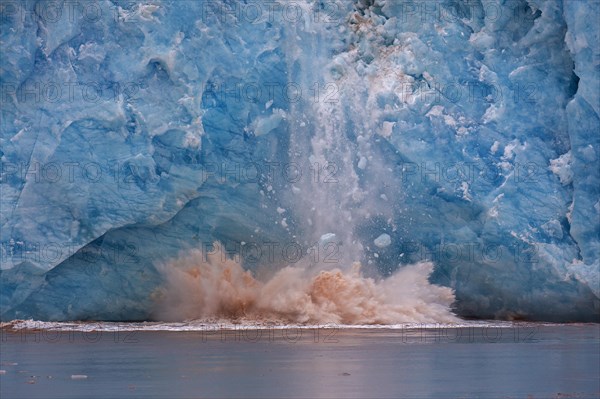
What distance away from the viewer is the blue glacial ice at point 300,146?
619 inches

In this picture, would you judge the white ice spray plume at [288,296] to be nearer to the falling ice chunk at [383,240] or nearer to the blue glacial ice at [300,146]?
the blue glacial ice at [300,146]

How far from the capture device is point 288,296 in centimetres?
1616

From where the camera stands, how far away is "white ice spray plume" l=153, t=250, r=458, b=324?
16.2 m

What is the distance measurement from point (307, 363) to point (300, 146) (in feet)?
18.9

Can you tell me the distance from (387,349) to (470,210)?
424 cm

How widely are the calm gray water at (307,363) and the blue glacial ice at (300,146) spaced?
1.40 m

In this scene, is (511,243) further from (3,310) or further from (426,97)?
(3,310)

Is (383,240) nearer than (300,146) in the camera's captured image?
Yes

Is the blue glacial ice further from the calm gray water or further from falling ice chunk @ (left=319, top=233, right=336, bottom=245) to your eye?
the calm gray water

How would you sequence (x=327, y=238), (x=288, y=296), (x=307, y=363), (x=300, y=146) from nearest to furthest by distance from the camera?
1. (x=307, y=363)
2. (x=288, y=296)
3. (x=327, y=238)
4. (x=300, y=146)

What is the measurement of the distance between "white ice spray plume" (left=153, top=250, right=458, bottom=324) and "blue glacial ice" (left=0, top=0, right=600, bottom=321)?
24 centimetres

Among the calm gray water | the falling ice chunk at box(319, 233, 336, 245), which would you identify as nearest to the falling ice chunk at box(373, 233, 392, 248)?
the falling ice chunk at box(319, 233, 336, 245)

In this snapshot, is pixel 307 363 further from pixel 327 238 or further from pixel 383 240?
pixel 383 240

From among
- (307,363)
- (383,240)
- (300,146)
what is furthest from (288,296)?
(307,363)
